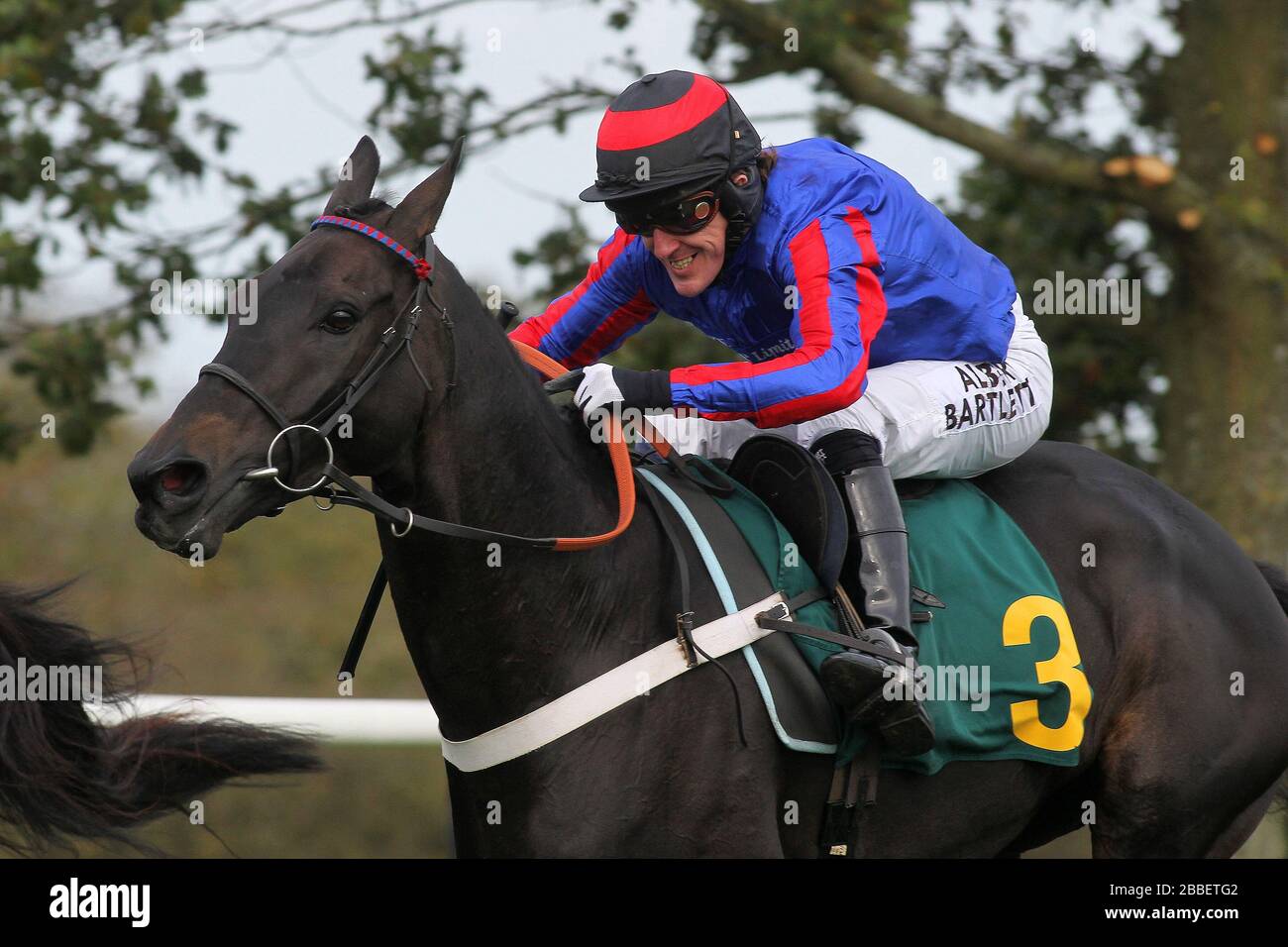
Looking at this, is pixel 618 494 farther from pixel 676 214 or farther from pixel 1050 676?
pixel 1050 676

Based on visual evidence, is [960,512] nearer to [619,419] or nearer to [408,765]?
[619,419]

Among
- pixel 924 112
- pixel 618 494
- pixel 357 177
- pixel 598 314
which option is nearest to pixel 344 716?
pixel 598 314

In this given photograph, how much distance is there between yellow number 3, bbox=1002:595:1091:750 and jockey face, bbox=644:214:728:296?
1.10 m

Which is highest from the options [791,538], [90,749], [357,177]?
[357,177]

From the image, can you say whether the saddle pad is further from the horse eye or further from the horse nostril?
the horse nostril

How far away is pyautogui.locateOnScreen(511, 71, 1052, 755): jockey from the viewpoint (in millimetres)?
3367

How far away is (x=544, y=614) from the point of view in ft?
10.7

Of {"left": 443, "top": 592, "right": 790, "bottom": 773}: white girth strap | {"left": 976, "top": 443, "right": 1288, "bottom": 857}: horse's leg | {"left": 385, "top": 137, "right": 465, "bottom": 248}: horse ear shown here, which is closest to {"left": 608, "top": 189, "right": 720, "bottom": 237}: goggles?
{"left": 385, "top": 137, "right": 465, "bottom": 248}: horse ear

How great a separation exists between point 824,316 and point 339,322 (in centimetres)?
108

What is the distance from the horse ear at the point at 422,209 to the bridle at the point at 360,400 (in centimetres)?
3

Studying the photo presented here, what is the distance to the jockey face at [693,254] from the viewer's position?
11.8ft

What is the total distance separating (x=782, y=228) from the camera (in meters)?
3.59

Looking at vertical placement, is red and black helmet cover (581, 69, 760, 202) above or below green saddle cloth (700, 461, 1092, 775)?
above
